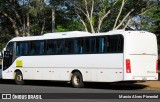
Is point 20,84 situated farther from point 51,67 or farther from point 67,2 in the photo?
point 67,2

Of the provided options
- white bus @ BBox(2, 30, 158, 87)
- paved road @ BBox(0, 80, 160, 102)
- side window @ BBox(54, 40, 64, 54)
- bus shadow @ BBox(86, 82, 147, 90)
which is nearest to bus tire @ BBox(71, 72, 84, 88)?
white bus @ BBox(2, 30, 158, 87)

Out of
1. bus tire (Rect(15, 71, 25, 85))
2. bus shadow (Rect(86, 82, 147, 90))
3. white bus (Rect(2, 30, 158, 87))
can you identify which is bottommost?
bus shadow (Rect(86, 82, 147, 90))

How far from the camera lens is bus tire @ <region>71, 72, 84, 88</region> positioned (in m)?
27.9

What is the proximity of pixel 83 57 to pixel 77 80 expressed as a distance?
136 cm

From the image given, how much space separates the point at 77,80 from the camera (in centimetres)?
2823

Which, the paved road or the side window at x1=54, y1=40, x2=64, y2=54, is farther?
the side window at x1=54, y1=40, x2=64, y2=54

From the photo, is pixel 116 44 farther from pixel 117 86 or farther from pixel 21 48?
pixel 21 48

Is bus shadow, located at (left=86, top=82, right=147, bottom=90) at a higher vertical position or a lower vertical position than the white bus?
lower

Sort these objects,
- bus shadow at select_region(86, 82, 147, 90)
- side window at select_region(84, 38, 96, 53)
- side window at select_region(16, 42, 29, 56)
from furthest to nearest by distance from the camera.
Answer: side window at select_region(16, 42, 29, 56), bus shadow at select_region(86, 82, 147, 90), side window at select_region(84, 38, 96, 53)

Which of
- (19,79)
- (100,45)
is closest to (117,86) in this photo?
(100,45)

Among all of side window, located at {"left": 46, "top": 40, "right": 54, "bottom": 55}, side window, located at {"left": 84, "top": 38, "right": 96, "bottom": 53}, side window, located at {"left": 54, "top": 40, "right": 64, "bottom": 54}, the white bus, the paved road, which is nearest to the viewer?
the paved road

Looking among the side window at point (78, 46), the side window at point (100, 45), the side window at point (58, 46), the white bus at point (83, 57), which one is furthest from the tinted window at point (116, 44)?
the side window at point (58, 46)

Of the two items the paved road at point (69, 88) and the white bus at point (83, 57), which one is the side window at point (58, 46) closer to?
the white bus at point (83, 57)

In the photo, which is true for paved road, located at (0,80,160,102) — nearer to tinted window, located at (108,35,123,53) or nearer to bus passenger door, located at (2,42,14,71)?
bus passenger door, located at (2,42,14,71)
